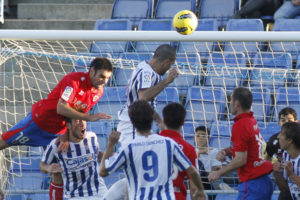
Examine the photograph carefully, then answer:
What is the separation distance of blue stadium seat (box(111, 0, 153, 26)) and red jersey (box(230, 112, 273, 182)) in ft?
17.3

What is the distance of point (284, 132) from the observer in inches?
267

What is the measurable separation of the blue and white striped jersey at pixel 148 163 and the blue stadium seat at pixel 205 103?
3.38 m

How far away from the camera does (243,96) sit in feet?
22.3

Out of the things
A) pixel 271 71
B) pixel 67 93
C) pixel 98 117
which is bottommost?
pixel 98 117

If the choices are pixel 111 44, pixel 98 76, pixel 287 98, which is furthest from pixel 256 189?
pixel 111 44

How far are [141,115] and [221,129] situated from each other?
3383 millimetres

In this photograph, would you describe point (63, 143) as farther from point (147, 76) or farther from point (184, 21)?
point (184, 21)

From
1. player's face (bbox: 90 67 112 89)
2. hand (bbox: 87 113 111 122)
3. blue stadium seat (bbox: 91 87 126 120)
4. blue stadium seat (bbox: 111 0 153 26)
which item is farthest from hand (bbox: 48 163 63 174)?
blue stadium seat (bbox: 111 0 153 26)

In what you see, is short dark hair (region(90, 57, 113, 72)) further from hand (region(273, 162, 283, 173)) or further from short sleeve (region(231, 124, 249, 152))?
hand (region(273, 162, 283, 173))

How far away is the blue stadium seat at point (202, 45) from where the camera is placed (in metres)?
9.96

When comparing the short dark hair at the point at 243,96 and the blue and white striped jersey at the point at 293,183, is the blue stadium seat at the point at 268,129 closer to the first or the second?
the blue and white striped jersey at the point at 293,183

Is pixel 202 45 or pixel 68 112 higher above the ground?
pixel 202 45

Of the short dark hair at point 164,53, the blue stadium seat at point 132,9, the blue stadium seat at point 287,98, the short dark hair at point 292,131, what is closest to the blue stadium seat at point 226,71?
the blue stadium seat at point 287,98

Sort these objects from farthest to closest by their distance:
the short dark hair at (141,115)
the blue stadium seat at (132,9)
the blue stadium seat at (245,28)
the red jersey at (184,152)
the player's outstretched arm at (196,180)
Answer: the blue stadium seat at (132,9), the blue stadium seat at (245,28), the red jersey at (184,152), the player's outstretched arm at (196,180), the short dark hair at (141,115)
